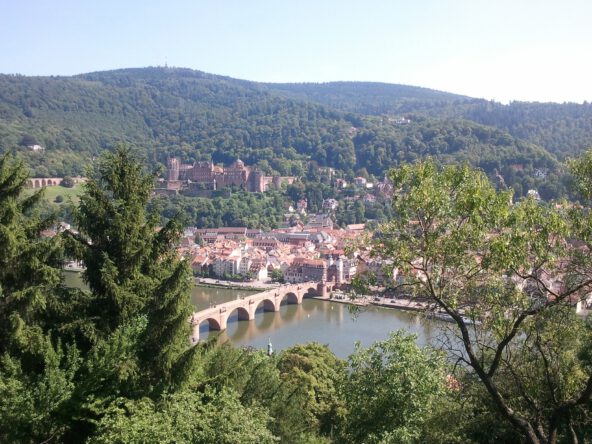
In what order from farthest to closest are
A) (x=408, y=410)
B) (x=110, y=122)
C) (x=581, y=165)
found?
(x=110, y=122), (x=408, y=410), (x=581, y=165)

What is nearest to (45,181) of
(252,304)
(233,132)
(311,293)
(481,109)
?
(311,293)

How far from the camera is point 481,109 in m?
108

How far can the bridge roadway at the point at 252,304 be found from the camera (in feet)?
73.1

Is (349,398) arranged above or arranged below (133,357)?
below

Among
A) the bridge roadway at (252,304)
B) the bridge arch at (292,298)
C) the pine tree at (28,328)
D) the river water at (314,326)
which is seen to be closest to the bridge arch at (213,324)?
the bridge roadway at (252,304)

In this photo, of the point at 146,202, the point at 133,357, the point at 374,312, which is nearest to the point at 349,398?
the point at 133,357

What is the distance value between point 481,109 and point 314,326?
306ft

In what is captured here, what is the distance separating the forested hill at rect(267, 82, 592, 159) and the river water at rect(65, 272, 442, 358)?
16.0 meters

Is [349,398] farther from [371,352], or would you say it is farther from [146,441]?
[146,441]

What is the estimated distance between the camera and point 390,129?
83375 mm

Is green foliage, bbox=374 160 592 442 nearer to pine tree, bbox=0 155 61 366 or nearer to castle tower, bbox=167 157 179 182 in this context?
pine tree, bbox=0 155 61 366

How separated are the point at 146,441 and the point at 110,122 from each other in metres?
105

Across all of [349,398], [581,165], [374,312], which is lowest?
[374,312]

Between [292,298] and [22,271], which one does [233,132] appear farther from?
[22,271]
